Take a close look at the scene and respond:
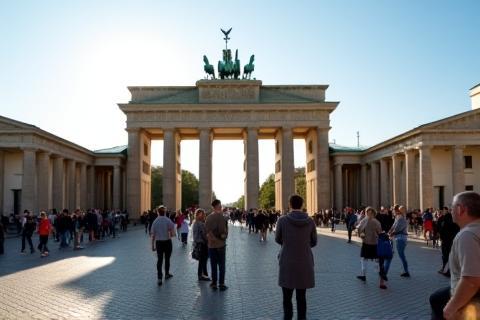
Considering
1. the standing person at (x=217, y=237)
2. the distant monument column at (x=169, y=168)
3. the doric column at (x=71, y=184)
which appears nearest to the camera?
the standing person at (x=217, y=237)

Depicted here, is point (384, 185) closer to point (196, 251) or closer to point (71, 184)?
point (71, 184)

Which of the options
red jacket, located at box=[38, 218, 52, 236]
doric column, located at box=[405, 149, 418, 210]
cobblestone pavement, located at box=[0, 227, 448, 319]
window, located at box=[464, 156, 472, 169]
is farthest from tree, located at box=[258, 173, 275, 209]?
cobblestone pavement, located at box=[0, 227, 448, 319]

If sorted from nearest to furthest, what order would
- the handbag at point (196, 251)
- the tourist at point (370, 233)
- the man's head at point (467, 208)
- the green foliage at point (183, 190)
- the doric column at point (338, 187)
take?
the man's head at point (467, 208) → the tourist at point (370, 233) → the handbag at point (196, 251) → the doric column at point (338, 187) → the green foliage at point (183, 190)

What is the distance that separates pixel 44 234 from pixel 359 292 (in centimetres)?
1532

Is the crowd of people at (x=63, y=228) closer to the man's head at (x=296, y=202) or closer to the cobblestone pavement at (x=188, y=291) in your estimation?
the cobblestone pavement at (x=188, y=291)

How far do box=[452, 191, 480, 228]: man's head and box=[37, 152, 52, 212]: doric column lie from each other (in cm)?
4713

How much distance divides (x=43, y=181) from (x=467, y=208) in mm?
47838

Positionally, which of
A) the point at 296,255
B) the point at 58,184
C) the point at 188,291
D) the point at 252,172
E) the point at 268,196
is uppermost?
the point at 252,172

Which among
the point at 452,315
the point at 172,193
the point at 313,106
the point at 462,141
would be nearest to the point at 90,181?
the point at 172,193

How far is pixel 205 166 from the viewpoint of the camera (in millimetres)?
65750

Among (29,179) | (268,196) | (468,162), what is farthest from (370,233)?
(268,196)

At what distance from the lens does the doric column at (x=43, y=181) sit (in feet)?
157

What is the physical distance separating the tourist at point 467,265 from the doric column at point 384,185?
57369 millimetres

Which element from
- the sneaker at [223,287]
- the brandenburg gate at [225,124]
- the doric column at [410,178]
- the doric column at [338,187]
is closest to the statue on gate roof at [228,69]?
the brandenburg gate at [225,124]
